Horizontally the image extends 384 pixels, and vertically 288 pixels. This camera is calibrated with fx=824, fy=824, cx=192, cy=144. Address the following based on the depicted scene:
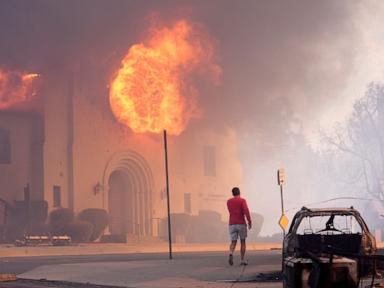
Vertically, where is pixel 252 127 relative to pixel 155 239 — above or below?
above

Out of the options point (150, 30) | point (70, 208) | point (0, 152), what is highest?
point (150, 30)

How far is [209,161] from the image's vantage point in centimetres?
5116

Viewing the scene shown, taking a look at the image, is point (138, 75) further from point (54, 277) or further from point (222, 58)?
point (54, 277)

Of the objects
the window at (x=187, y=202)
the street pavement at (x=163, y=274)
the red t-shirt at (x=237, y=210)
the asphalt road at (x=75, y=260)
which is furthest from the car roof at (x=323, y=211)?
the window at (x=187, y=202)

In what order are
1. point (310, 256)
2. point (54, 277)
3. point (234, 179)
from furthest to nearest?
point (234, 179), point (54, 277), point (310, 256)

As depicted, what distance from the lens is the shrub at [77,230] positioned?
38.5 m

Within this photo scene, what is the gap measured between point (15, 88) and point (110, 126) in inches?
239

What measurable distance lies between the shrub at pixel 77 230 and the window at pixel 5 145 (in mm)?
4617

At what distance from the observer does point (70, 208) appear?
135 ft

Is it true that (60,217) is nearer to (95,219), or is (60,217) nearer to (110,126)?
(95,219)

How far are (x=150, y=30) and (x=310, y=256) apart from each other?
113ft

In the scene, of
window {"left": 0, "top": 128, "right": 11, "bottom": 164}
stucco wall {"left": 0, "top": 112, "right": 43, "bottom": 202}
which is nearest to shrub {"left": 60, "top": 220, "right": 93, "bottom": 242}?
stucco wall {"left": 0, "top": 112, "right": 43, "bottom": 202}

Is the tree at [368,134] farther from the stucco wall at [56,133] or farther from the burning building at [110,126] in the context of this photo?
the stucco wall at [56,133]

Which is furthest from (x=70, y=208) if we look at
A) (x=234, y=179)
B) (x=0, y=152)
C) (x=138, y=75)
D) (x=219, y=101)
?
(x=234, y=179)
